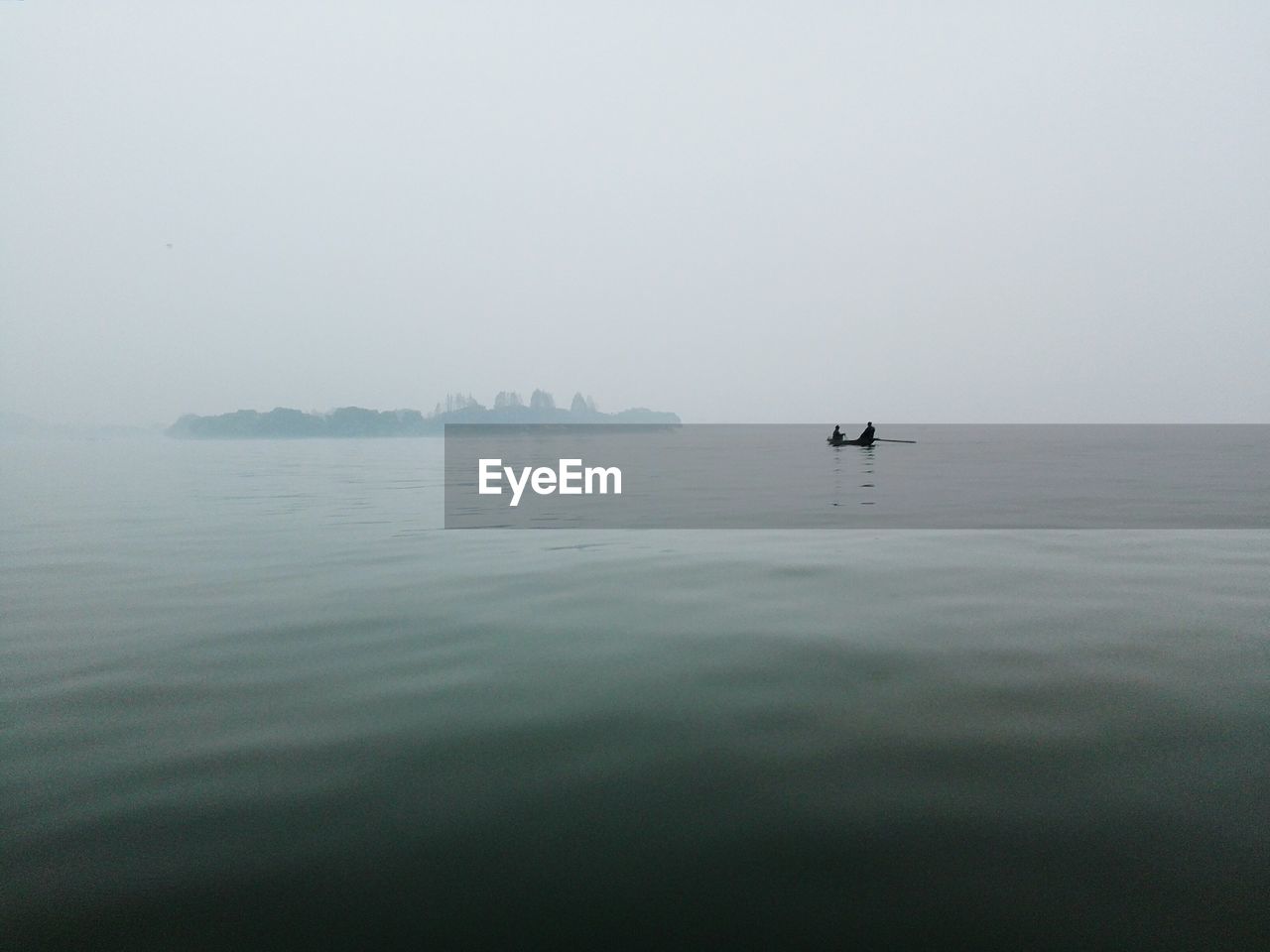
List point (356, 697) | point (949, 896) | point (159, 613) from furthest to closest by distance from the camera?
point (159, 613) → point (356, 697) → point (949, 896)

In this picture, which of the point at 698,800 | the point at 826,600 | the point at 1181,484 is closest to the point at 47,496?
the point at 826,600

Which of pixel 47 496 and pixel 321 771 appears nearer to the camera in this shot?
pixel 321 771

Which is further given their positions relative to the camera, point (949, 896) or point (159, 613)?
point (159, 613)

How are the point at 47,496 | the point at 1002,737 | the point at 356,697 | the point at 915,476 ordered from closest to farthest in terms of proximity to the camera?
the point at 1002,737
the point at 356,697
the point at 47,496
the point at 915,476

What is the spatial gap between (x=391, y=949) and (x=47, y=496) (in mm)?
35911

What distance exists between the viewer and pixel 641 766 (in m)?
5.42

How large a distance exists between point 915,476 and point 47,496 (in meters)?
41.4

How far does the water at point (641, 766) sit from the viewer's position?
3.80 meters

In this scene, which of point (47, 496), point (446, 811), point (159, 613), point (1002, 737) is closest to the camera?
point (446, 811)

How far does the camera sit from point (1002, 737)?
5.85m

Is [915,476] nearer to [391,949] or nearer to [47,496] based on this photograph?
[391,949]

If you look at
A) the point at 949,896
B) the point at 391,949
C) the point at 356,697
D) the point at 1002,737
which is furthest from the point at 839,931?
the point at 356,697

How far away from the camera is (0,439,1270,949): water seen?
380 cm

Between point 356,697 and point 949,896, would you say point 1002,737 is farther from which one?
point 356,697
